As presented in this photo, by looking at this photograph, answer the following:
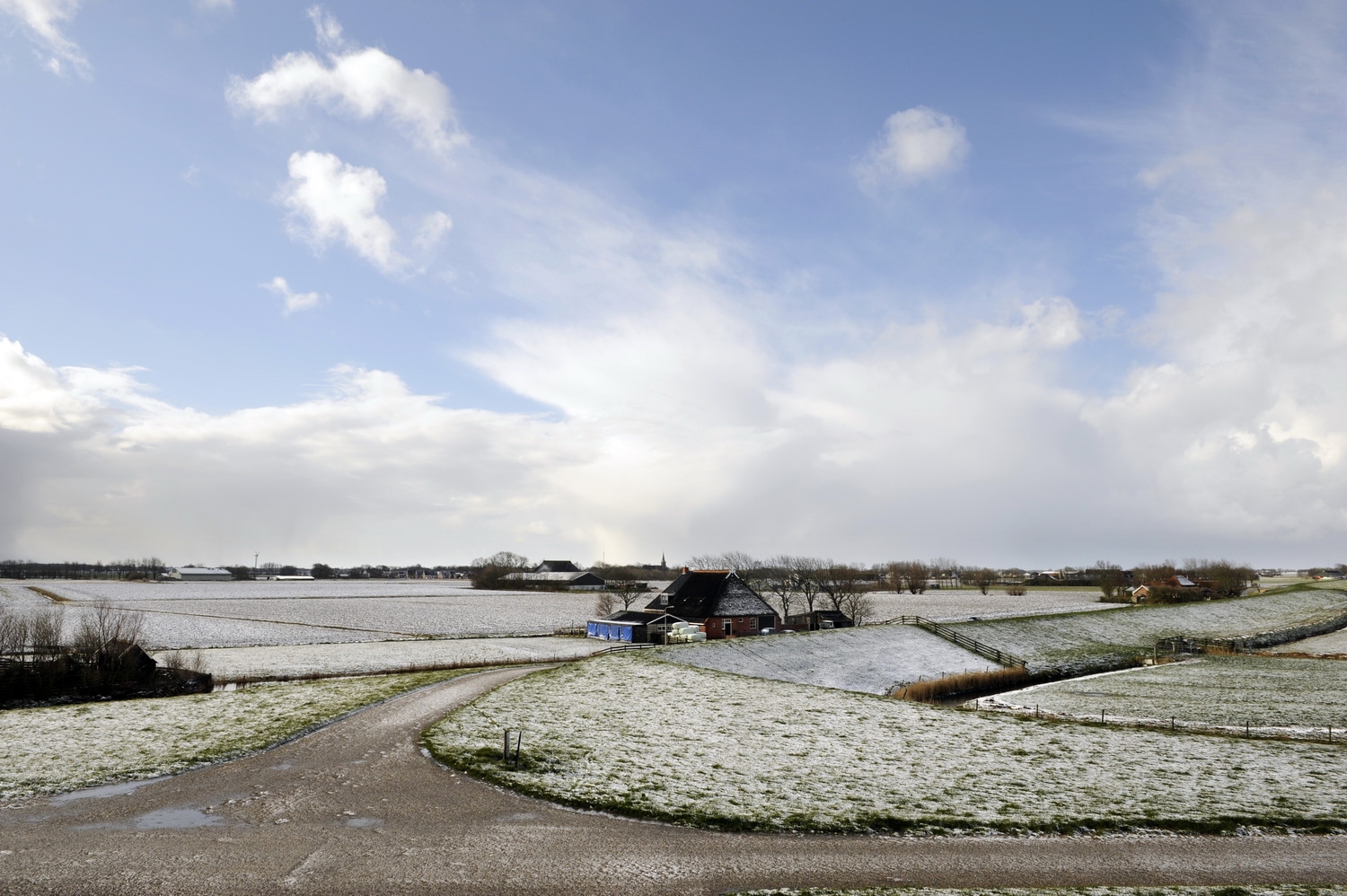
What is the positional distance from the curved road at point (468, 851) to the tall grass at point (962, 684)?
1025 inches

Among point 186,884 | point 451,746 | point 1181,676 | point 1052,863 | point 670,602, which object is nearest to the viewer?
point 186,884

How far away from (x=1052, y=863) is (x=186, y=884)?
631 inches

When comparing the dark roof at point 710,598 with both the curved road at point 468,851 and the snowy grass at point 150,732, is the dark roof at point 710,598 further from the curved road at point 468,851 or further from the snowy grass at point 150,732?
the curved road at point 468,851

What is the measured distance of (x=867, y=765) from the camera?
852 inches

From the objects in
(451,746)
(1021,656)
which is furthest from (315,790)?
(1021,656)

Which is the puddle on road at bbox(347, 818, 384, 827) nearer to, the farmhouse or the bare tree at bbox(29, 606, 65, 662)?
the bare tree at bbox(29, 606, 65, 662)

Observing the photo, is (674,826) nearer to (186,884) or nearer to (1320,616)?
(186,884)

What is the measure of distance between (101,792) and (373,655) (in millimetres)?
35823

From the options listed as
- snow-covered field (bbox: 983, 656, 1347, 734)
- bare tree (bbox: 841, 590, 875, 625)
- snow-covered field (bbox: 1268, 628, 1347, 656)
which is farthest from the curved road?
bare tree (bbox: 841, 590, 875, 625)

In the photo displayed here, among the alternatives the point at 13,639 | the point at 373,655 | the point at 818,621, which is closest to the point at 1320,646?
the point at 818,621

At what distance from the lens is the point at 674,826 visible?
15891mm

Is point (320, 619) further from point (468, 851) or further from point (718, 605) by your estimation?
point (468, 851)

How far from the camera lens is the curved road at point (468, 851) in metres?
12.7

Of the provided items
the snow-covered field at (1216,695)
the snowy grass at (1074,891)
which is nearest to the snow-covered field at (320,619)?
the snow-covered field at (1216,695)
